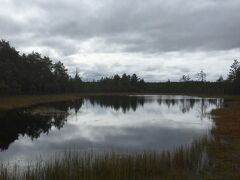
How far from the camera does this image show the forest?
294ft

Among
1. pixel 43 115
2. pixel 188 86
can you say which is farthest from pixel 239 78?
pixel 43 115

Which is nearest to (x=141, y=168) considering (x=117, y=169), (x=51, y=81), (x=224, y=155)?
(x=117, y=169)

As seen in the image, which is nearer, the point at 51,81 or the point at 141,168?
the point at 141,168

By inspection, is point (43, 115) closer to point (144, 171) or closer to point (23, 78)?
point (144, 171)

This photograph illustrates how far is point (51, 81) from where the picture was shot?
132 meters

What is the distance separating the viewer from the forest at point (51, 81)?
8975 cm

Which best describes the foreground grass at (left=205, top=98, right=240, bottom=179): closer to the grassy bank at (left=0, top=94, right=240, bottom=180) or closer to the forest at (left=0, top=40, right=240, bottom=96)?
the grassy bank at (left=0, top=94, right=240, bottom=180)

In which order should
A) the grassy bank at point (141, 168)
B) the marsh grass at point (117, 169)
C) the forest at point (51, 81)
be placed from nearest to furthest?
the marsh grass at point (117, 169) → the grassy bank at point (141, 168) → the forest at point (51, 81)

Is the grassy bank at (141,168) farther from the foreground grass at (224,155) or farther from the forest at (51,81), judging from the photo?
the forest at (51,81)

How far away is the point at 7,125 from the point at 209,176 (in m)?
29.3

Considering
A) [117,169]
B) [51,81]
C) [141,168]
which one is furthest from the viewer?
[51,81]

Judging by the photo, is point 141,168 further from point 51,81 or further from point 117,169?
point 51,81

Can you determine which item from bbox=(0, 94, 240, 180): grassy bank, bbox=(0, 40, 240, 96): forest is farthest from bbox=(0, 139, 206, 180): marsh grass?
bbox=(0, 40, 240, 96): forest

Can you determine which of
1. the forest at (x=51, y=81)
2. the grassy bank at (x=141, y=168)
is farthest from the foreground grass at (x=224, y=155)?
the forest at (x=51, y=81)
